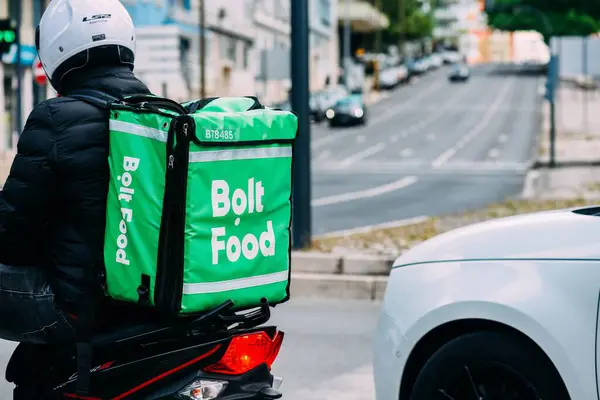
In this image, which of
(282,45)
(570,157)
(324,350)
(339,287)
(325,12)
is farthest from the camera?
(325,12)

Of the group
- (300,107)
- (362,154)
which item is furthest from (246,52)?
(300,107)

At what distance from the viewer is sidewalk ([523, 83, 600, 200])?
23.9 m

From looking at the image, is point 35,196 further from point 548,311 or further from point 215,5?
point 215,5

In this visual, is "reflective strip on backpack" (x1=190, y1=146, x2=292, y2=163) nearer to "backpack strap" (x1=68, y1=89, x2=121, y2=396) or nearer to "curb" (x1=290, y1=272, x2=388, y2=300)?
"backpack strap" (x1=68, y1=89, x2=121, y2=396)

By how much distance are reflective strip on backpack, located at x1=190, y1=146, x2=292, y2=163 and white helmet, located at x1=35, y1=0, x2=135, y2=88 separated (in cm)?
57

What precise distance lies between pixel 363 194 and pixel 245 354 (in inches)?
888

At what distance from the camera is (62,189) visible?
3.59 meters

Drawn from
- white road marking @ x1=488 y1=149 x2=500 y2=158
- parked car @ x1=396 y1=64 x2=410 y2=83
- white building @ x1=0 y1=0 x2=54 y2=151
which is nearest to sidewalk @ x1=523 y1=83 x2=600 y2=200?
white road marking @ x1=488 y1=149 x2=500 y2=158

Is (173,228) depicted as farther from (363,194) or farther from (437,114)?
(437,114)

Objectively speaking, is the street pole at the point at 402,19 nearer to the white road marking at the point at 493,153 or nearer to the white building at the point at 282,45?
the white building at the point at 282,45

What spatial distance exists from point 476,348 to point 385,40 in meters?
143

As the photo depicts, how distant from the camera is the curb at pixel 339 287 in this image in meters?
9.41

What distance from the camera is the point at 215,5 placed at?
65875 mm

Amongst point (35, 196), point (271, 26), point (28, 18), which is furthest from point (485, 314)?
point (271, 26)
